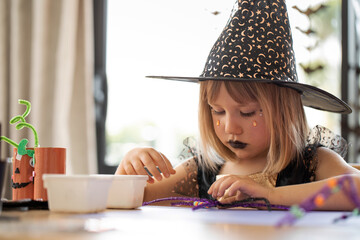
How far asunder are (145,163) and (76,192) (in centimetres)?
40

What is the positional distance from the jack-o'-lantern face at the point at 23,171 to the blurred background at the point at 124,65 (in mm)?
1642

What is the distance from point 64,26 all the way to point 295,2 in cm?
133

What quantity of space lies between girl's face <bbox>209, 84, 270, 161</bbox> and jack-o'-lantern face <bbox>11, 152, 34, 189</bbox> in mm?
545

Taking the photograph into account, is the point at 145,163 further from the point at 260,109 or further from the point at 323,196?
the point at 323,196

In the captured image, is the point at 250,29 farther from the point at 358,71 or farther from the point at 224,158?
the point at 358,71

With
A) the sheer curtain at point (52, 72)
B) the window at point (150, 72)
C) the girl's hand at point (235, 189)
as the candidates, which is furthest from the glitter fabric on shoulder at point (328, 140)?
the sheer curtain at point (52, 72)

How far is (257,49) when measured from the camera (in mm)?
1260

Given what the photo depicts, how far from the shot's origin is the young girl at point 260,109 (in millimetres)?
1249

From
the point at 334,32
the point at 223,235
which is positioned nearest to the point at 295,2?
the point at 334,32

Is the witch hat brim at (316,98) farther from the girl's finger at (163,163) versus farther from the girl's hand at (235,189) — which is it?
the girl's hand at (235,189)

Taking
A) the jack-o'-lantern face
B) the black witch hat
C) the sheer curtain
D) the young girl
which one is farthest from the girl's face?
the sheer curtain

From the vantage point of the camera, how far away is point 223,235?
1.99 ft

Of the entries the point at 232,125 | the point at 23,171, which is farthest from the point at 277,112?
the point at 23,171

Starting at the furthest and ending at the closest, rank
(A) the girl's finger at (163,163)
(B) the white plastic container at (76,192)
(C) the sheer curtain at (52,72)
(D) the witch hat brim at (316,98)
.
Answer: (C) the sheer curtain at (52,72) → (D) the witch hat brim at (316,98) → (A) the girl's finger at (163,163) → (B) the white plastic container at (76,192)
